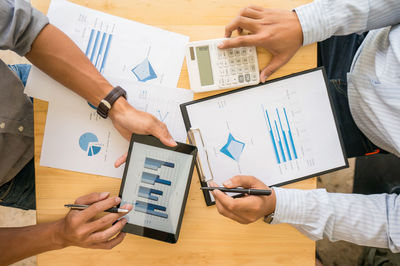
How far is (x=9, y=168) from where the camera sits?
76 centimetres

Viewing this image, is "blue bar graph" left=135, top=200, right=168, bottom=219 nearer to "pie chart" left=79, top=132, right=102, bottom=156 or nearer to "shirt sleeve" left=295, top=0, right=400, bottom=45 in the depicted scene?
"pie chart" left=79, top=132, right=102, bottom=156

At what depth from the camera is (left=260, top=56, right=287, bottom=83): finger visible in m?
0.73

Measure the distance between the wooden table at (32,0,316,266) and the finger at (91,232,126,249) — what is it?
3 cm

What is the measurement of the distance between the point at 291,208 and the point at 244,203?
4.8 inches

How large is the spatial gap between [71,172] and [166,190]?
10.1 inches

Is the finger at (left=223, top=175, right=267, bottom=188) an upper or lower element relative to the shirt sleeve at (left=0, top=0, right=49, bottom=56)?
lower

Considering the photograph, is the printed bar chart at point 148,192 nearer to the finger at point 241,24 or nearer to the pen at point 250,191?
the pen at point 250,191

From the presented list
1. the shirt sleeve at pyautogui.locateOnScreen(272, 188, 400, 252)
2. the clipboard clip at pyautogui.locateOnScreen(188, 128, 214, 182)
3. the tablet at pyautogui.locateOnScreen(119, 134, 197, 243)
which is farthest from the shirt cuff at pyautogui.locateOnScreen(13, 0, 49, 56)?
the shirt sleeve at pyautogui.locateOnScreen(272, 188, 400, 252)

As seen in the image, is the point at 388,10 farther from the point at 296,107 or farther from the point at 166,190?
the point at 166,190

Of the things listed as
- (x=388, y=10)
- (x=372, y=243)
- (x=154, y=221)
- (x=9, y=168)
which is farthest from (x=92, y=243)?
(x=388, y=10)

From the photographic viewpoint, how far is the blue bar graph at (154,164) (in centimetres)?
69

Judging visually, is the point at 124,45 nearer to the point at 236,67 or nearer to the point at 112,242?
the point at 236,67

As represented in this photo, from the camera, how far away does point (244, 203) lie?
0.69m

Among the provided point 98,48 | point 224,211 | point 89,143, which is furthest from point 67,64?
point 224,211
